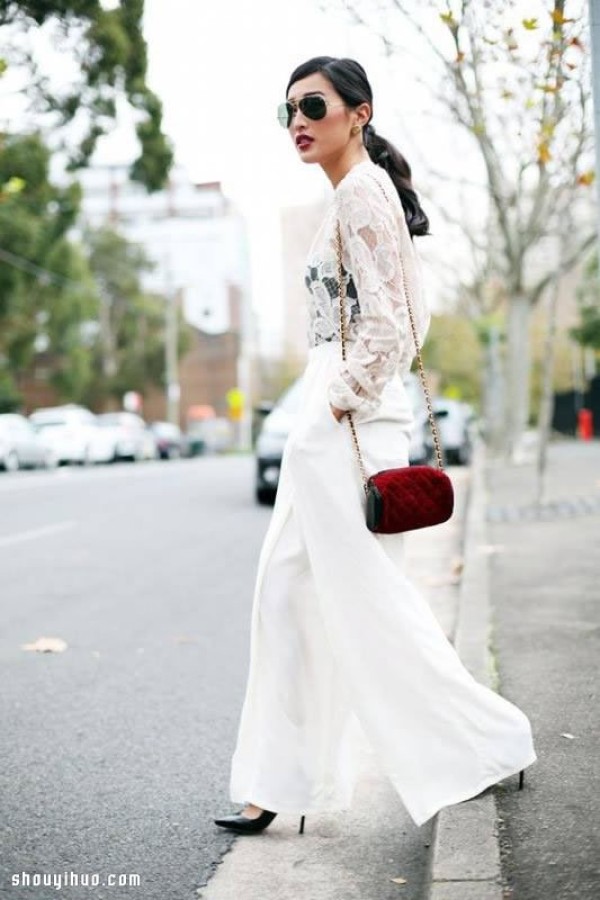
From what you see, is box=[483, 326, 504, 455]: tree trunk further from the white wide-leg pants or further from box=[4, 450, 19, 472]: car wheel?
the white wide-leg pants

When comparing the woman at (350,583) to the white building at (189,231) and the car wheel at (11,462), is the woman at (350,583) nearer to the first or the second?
the car wheel at (11,462)

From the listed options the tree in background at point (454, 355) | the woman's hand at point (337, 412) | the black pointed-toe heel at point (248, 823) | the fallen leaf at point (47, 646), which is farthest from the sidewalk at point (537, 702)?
the tree in background at point (454, 355)

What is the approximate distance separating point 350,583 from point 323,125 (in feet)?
3.95

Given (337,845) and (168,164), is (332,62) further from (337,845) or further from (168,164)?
(168,164)

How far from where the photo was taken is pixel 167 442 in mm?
47625

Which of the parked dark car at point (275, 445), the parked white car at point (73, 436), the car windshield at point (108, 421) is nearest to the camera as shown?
the parked dark car at point (275, 445)

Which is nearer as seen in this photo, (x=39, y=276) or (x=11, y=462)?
(x=11, y=462)

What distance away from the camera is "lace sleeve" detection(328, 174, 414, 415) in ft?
10.6

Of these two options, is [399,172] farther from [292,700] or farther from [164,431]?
[164,431]

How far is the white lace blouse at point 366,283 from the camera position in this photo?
127 inches

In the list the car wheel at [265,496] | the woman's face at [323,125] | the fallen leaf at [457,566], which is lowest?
the car wheel at [265,496]

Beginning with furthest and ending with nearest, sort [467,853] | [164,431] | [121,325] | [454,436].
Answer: [121,325]
[164,431]
[454,436]
[467,853]

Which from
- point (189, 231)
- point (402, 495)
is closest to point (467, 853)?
point (402, 495)

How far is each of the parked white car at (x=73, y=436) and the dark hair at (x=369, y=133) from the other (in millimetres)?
33061
